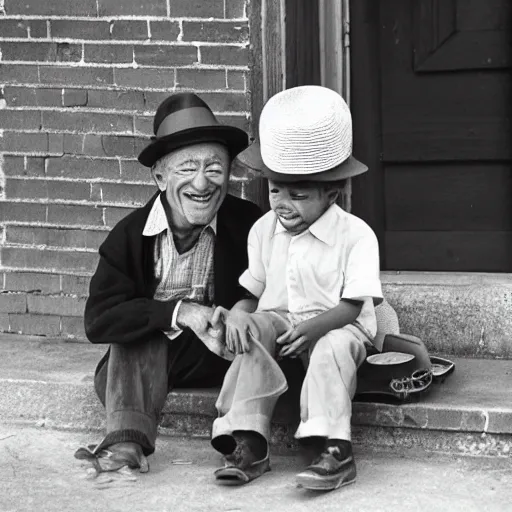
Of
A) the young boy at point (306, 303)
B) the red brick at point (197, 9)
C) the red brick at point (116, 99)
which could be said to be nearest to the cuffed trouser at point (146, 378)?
the young boy at point (306, 303)

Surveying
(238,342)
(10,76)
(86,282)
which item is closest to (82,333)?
(86,282)

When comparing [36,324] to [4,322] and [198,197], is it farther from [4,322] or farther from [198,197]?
[198,197]

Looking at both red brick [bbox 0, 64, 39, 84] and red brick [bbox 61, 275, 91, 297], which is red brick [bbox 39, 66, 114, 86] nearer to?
red brick [bbox 0, 64, 39, 84]

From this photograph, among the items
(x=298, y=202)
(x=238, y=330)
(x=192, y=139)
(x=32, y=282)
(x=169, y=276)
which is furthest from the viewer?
(x=32, y=282)

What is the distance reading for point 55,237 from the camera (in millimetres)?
5383

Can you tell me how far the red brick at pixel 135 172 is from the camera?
17.1 feet

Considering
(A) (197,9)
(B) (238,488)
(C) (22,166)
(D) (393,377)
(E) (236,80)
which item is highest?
(A) (197,9)

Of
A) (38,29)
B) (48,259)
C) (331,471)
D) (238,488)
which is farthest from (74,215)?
(331,471)

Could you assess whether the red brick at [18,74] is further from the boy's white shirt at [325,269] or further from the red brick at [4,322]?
the boy's white shirt at [325,269]

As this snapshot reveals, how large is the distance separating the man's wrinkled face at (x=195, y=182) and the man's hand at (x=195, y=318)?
1.24ft

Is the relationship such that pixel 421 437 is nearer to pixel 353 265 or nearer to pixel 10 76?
pixel 353 265

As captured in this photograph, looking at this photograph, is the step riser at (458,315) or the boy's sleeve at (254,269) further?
the step riser at (458,315)

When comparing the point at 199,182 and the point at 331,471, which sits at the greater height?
the point at 199,182

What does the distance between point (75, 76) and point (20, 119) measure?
0.33 meters
